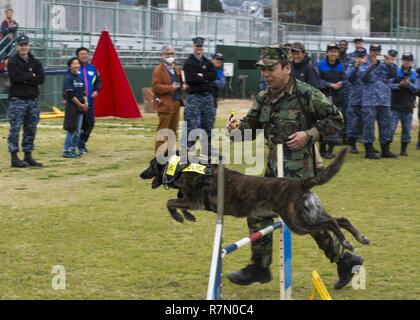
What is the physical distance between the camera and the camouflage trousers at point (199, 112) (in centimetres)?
1354

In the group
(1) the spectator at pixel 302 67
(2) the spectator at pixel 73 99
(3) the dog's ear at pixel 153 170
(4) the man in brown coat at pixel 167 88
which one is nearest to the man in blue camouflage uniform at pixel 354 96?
(1) the spectator at pixel 302 67

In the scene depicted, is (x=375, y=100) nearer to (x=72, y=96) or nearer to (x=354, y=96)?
(x=354, y=96)

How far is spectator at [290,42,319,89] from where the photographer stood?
13227mm

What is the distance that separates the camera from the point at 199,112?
13.6 meters

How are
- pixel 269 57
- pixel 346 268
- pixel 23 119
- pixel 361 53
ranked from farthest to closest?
1. pixel 361 53
2. pixel 23 119
3. pixel 346 268
4. pixel 269 57

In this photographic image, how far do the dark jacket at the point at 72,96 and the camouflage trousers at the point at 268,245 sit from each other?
7.93m

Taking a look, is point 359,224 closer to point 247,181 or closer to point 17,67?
point 247,181

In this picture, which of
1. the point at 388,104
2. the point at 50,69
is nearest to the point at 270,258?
the point at 388,104

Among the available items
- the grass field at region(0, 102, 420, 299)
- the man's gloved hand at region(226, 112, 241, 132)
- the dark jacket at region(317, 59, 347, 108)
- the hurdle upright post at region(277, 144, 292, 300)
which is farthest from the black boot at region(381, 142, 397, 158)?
the hurdle upright post at region(277, 144, 292, 300)

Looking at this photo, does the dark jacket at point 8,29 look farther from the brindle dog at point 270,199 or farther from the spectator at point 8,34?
the brindle dog at point 270,199

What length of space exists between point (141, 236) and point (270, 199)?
2744 mm

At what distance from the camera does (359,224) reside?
30.2ft

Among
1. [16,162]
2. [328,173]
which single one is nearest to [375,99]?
[16,162]

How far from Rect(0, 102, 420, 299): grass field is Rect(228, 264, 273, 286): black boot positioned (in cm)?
8
